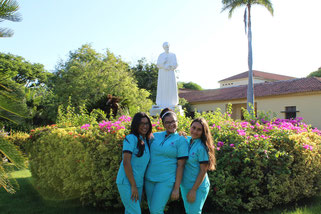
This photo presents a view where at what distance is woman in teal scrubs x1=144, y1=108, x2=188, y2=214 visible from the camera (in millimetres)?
2910

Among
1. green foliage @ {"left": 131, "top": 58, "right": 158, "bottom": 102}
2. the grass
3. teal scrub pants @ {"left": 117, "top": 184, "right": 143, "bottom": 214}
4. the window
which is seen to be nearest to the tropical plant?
teal scrub pants @ {"left": 117, "top": 184, "right": 143, "bottom": 214}

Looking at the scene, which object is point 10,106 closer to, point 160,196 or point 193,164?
point 160,196

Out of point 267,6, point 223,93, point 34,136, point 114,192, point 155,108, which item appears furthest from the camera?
point 223,93

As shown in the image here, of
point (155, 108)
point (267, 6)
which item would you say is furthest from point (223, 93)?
point (155, 108)

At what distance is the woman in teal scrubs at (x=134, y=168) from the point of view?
2934 mm

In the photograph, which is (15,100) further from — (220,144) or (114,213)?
(220,144)

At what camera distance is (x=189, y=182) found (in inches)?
117

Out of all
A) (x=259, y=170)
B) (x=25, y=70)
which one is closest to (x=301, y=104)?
(x=259, y=170)

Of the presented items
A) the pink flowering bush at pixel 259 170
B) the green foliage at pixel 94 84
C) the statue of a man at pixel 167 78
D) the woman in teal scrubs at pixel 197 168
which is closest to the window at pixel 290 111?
the green foliage at pixel 94 84

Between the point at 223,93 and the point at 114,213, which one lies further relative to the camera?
the point at 223,93

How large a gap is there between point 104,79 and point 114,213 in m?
17.6

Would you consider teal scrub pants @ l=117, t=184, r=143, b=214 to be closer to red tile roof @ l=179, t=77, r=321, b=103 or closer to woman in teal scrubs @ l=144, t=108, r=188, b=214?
woman in teal scrubs @ l=144, t=108, r=188, b=214

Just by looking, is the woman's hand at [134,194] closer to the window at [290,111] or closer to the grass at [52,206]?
the grass at [52,206]

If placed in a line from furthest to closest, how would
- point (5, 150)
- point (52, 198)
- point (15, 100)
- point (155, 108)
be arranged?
point (155, 108), point (52, 198), point (15, 100), point (5, 150)
